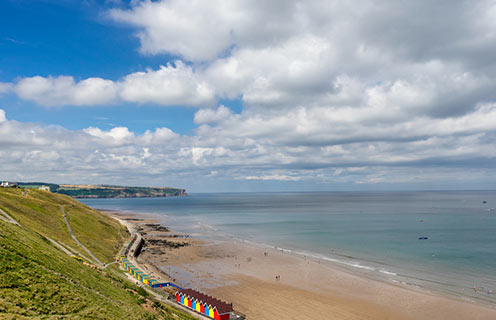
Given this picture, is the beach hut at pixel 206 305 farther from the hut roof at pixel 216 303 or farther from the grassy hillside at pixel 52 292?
the grassy hillside at pixel 52 292

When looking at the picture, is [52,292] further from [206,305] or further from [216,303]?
[216,303]

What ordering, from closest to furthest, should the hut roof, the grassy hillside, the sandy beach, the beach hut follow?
1. the grassy hillside
2. the beach hut
3. the hut roof
4. the sandy beach

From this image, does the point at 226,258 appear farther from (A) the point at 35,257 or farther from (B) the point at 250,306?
(A) the point at 35,257

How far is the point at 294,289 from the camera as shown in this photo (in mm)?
50094

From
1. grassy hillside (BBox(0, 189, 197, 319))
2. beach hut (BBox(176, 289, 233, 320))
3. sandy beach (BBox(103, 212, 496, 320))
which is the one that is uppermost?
grassy hillside (BBox(0, 189, 197, 319))

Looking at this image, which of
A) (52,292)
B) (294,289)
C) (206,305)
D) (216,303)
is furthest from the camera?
(294,289)

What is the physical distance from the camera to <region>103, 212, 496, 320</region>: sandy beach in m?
40.3

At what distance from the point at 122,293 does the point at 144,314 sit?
23.0 ft

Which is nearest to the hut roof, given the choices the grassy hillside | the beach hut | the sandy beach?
the beach hut

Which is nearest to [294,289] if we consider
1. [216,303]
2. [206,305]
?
[216,303]

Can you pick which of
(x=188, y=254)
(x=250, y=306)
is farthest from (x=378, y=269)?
(x=188, y=254)

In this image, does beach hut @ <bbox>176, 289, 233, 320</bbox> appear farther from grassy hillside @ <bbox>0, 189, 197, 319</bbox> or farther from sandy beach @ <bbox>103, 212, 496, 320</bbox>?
sandy beach @ <bbox>103, 212, 496, 320</bbox>

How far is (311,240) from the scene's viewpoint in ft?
302

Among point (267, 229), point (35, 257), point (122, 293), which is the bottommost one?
point (267, 229)
